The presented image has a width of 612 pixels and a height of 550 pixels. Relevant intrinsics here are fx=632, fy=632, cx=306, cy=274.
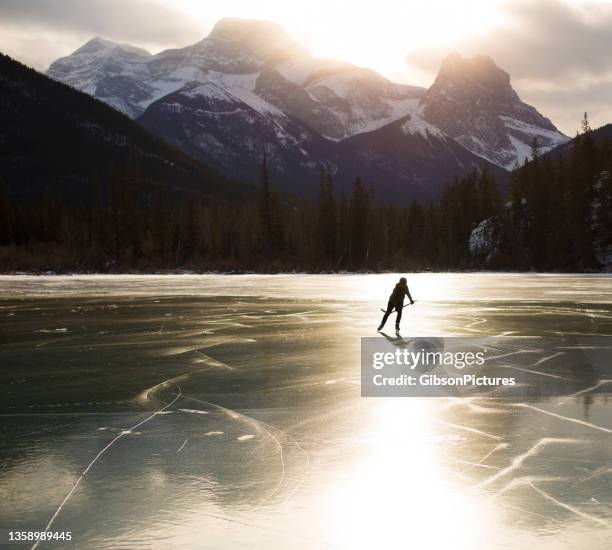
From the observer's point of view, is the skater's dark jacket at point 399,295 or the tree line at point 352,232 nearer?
the skater's dark jacket at point 399,295

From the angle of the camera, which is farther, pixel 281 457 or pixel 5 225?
pixel 5 225

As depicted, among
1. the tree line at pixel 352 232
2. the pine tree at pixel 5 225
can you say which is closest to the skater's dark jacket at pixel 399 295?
the tree line at pixel 352 232

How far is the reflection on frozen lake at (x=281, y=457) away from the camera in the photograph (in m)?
4.68

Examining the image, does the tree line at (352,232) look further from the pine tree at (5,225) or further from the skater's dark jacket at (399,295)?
the skater's dark jacket at (399,295)

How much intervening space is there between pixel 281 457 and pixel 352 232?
104 meters

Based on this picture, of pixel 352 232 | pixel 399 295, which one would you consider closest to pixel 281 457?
pixel 399 295

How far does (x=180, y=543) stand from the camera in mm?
4418

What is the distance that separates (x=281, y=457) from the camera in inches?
248

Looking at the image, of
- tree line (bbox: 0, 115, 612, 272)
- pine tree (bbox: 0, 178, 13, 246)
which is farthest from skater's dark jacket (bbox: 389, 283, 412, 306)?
pine tree (bbox: 0, 178, 13, 246)

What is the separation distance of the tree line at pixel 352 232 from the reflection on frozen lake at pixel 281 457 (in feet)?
248

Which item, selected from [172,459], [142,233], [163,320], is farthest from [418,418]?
[142,233]

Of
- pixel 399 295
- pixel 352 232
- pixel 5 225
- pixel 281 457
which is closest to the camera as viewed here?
pixel 281 457

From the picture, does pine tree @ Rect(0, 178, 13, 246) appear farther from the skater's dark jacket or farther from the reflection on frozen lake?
the reflection on frozen lake

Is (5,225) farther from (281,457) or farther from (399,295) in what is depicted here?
(281,457)
